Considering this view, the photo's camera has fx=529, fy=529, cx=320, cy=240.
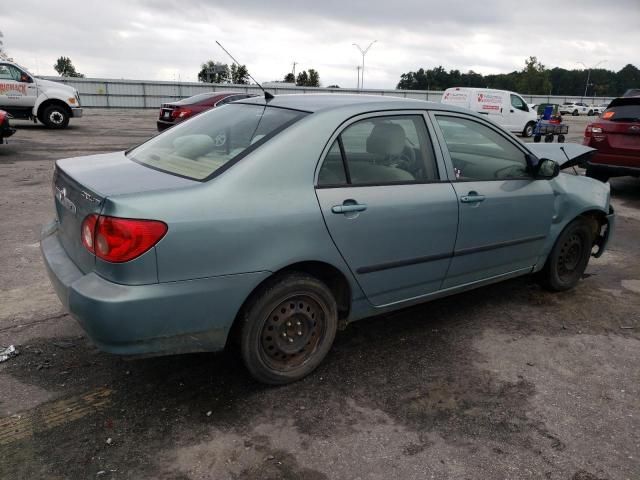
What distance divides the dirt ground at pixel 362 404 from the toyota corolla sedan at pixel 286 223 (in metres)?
0.33

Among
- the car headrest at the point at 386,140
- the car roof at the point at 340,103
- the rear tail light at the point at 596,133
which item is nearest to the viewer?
the car roof at the point at 340,103

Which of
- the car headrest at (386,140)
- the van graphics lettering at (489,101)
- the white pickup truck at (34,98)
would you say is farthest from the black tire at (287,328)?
the van graphics lettering at (489,101)

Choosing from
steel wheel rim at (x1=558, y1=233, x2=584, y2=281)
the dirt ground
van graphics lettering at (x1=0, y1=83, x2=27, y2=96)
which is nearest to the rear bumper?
the dirt ground

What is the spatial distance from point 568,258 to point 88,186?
379 centimetres

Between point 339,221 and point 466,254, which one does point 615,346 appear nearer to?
point 466,254

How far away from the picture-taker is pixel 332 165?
2.93 m

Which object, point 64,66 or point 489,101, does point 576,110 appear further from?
point 64,66

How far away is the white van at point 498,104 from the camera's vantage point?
68.7 feet

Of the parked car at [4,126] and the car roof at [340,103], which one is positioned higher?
the car roof at [340,103]

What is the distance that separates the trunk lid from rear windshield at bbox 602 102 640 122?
8047mm

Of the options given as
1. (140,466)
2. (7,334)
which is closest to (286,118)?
(140,466)

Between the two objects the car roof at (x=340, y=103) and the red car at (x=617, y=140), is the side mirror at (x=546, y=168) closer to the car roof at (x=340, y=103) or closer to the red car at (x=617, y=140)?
the car roof at (x=340, y=103)

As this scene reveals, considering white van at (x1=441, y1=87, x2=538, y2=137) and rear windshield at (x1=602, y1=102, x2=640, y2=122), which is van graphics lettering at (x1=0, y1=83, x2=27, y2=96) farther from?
rear windshield at (x1=602, y1=102, x2=640, y2=122)

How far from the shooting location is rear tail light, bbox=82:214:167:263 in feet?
7.68
